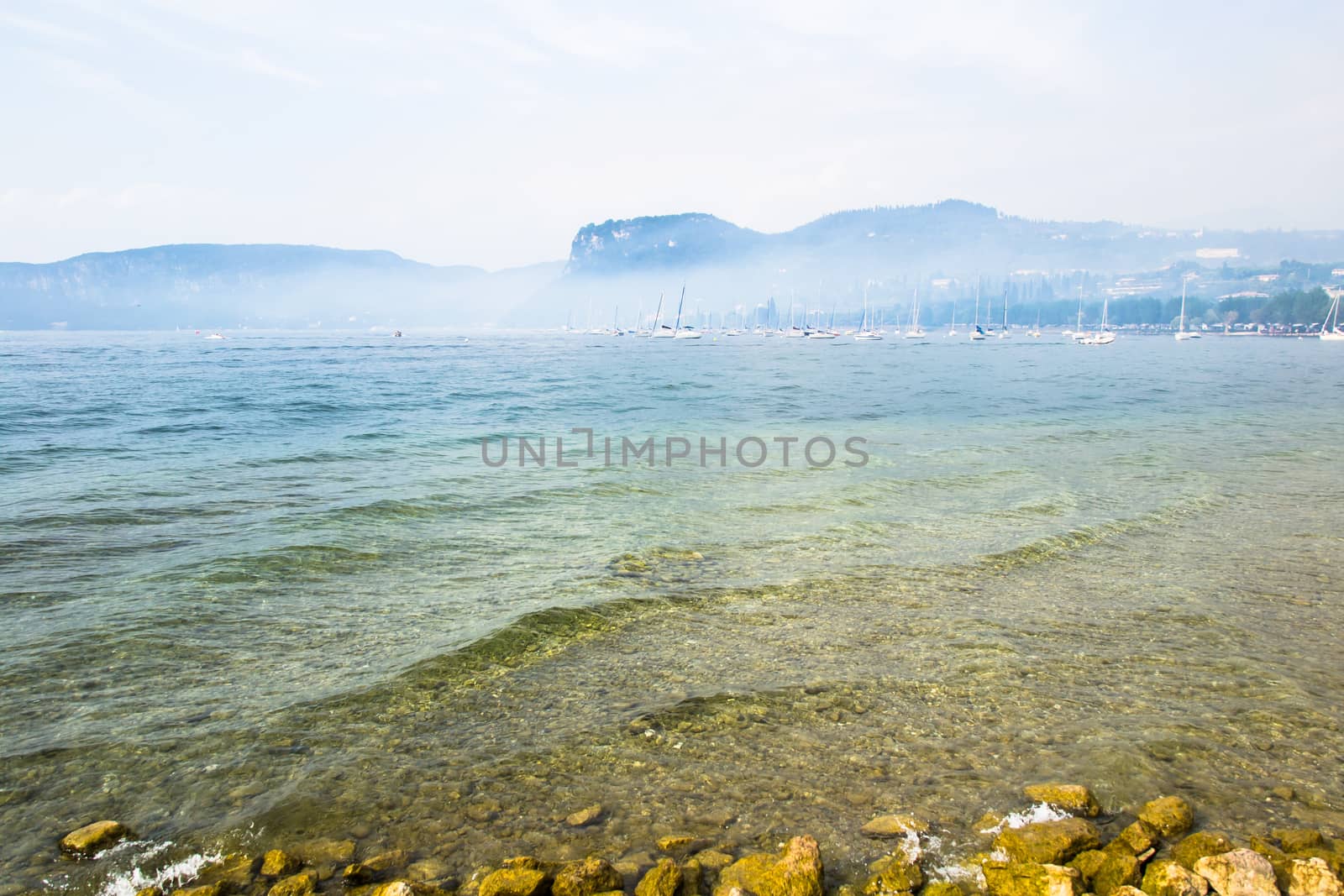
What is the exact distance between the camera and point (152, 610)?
8.52 meters

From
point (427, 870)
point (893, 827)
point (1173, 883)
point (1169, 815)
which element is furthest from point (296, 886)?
point (1169, 815)

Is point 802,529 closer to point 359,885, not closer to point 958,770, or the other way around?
point 958,770

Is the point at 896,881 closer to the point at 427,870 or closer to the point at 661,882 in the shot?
the point at 661,882

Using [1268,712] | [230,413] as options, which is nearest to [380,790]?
[1268,712]

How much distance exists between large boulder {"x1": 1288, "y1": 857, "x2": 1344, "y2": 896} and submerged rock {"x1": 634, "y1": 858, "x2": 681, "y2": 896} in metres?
2.97

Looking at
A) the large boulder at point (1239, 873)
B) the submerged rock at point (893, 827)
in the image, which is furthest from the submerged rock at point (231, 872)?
the large boulder at point (1239, 873)

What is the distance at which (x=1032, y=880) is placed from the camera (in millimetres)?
3908

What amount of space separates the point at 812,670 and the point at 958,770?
71.1 inches

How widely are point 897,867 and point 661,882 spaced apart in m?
1.24

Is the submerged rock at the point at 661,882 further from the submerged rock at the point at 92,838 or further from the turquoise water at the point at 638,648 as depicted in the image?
the submerged rock at the point at 92,838

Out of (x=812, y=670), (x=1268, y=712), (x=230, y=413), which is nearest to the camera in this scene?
(x=1268, y=712)

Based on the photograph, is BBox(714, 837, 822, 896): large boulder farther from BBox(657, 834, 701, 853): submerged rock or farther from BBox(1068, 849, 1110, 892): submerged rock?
BBox(1068, 849, 1110, 892): submerged rock

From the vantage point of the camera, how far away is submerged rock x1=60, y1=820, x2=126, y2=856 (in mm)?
4414

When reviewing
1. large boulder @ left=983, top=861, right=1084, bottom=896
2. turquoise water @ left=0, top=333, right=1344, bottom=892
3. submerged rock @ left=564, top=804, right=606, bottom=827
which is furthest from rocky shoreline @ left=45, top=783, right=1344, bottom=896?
submerged rock @ left=564, top=804, right=606, bottom=827
